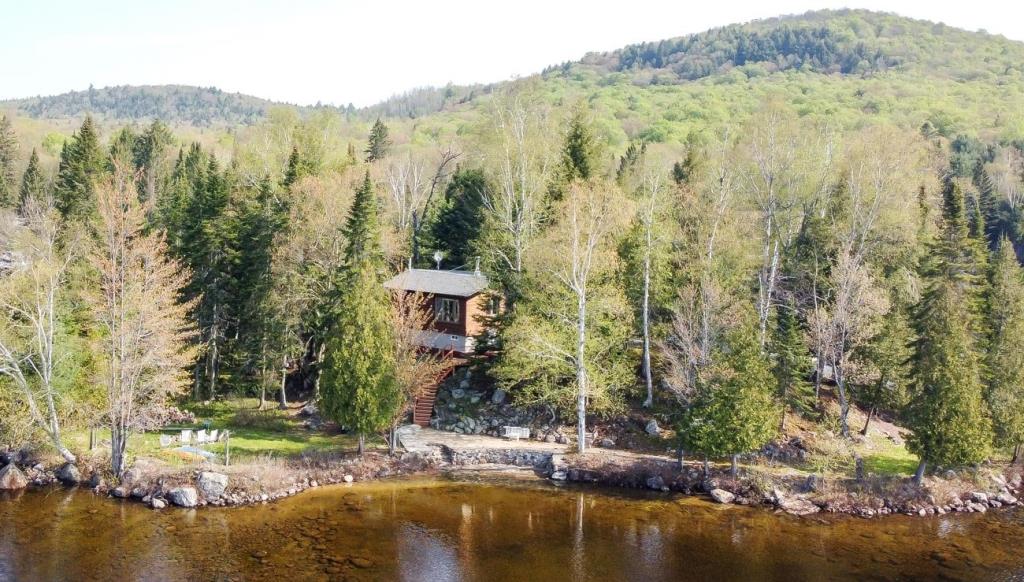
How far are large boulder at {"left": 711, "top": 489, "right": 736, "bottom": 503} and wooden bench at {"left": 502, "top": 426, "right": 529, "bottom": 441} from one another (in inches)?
381

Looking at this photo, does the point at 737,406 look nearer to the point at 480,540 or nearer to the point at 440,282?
the point at 480,540

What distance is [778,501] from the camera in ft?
91.9

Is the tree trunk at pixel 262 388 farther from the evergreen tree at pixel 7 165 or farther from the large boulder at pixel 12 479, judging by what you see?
the evergreen tree at pixel 7 165

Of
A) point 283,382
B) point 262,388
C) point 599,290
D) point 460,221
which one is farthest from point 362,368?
point 460,221

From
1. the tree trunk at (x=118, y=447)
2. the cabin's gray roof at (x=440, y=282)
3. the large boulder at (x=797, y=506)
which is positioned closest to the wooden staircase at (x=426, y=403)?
the cabin's gray roof at (x=440, y=282)

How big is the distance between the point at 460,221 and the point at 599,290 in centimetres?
1861

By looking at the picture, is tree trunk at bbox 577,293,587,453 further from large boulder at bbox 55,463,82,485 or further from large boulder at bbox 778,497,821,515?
large boulder at bbox 55,463,82,485

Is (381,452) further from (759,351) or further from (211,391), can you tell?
(759,351)

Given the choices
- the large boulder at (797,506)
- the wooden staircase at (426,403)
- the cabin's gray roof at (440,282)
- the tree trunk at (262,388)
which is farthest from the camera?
the cabin's gray roof at (440,282)

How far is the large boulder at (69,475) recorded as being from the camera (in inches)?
1100

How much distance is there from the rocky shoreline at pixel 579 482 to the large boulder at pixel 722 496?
41 mm

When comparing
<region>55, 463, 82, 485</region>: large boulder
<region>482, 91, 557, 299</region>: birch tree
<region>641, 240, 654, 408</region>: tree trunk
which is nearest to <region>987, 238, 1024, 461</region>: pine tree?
<region>641, 240, 654, 408</region>: tree trunk

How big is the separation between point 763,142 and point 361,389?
24.1m

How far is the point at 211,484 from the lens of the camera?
26.8m
